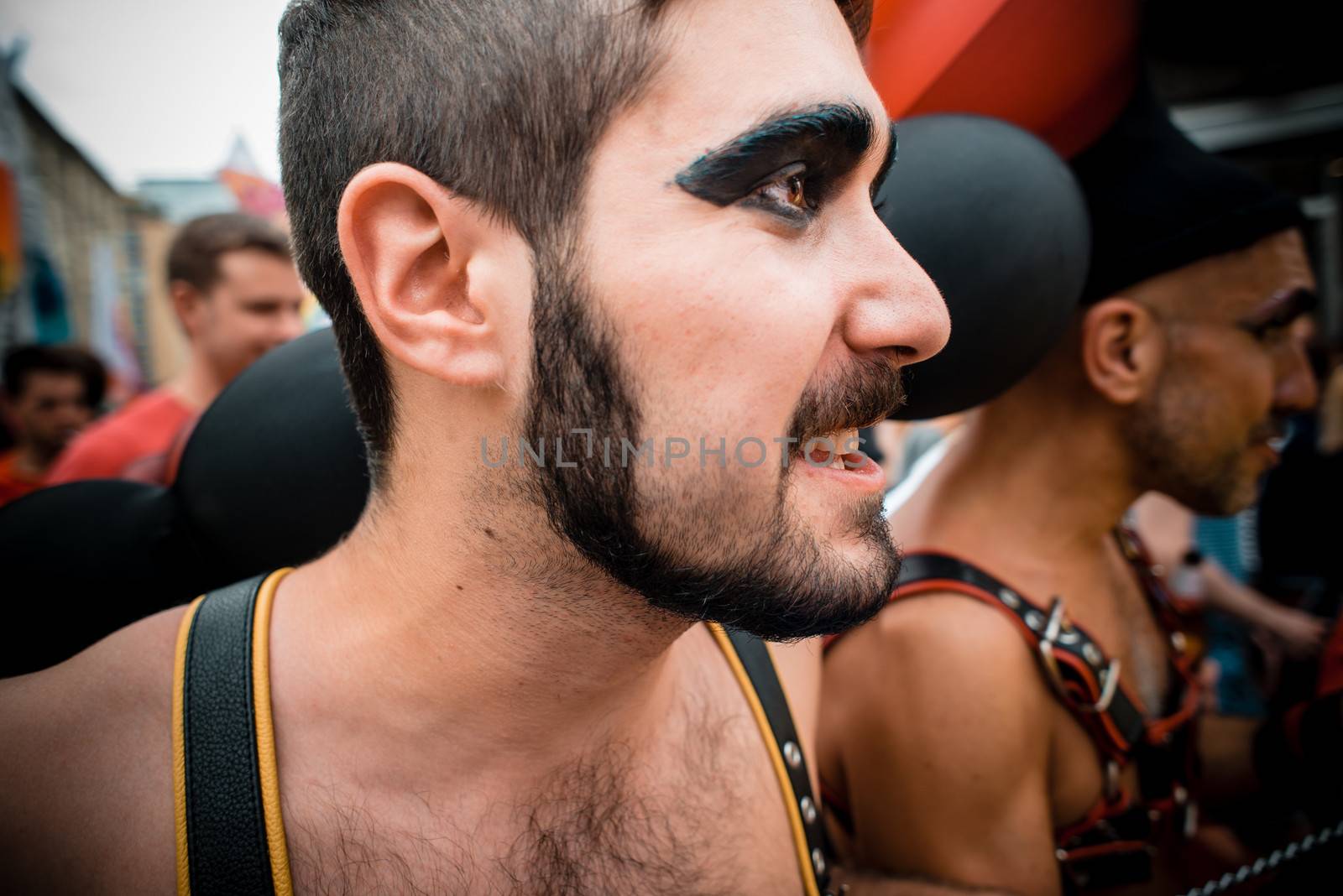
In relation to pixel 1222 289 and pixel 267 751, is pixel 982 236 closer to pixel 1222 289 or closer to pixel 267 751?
pixel 1222 289

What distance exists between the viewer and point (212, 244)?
3.90 meters

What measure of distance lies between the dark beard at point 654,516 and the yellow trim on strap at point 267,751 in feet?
1.62

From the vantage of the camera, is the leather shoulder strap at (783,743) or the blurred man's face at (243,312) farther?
the blurred man's face at (243,312)

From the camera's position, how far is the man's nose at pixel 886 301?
1.15 meters

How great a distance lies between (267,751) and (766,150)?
3.61ft

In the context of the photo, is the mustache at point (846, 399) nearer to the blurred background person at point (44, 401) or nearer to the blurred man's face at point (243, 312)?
the blurred man's face at point (243, 312)

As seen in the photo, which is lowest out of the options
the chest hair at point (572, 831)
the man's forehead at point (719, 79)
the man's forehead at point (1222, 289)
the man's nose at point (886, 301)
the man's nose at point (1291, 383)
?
the chest hair at point (572, 831)

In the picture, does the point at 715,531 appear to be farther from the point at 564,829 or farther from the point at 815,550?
the point at 564,829

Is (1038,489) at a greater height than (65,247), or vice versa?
(65,247)

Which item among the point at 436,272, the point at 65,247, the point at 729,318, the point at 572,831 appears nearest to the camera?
the point at 729,318

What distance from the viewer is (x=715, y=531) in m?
1.14

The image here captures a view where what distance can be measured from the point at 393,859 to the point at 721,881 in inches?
21.9

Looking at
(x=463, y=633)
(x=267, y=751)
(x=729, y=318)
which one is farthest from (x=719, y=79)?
(x=267, y=751)

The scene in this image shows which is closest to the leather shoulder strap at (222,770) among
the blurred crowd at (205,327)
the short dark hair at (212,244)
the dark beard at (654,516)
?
the dark beard at (654,516)
